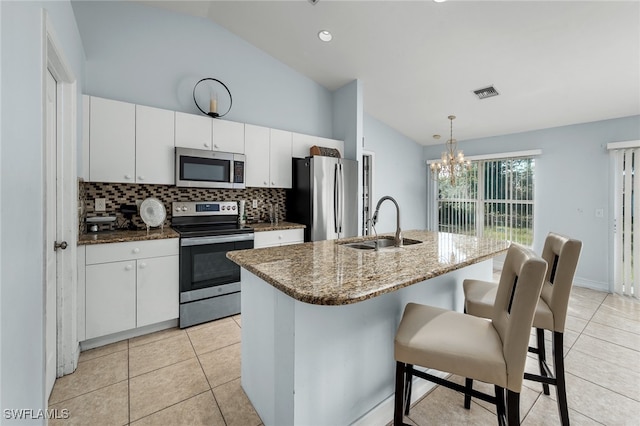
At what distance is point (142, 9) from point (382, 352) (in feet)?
13.1

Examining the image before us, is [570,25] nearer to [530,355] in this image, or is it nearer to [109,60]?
[530,355]

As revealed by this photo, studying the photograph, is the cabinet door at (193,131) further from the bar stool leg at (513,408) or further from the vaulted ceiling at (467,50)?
the bar stool leg at (513,408)

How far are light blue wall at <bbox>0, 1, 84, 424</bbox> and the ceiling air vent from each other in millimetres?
4114

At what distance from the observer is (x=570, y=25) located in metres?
2.42

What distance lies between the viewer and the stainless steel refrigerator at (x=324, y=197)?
11.5 ft

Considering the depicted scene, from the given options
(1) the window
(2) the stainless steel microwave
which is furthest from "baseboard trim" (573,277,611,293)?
(2) the stainless steel microwave

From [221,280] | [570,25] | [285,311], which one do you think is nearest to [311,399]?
[285,311]

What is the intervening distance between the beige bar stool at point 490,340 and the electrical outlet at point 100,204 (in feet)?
9.85

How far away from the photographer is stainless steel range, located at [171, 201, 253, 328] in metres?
2.66

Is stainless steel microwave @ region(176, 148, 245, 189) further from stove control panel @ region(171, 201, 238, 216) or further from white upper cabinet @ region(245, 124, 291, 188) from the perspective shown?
stove control panel @ region(171, 201, 238, 216)

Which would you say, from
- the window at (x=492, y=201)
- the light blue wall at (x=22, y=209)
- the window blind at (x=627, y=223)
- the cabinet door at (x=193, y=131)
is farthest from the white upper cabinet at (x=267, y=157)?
the window blind at (x=627, y=223)

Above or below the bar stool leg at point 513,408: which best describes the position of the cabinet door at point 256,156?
above

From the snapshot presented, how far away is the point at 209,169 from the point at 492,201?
15.9 feet

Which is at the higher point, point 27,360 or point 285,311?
point 285,311
